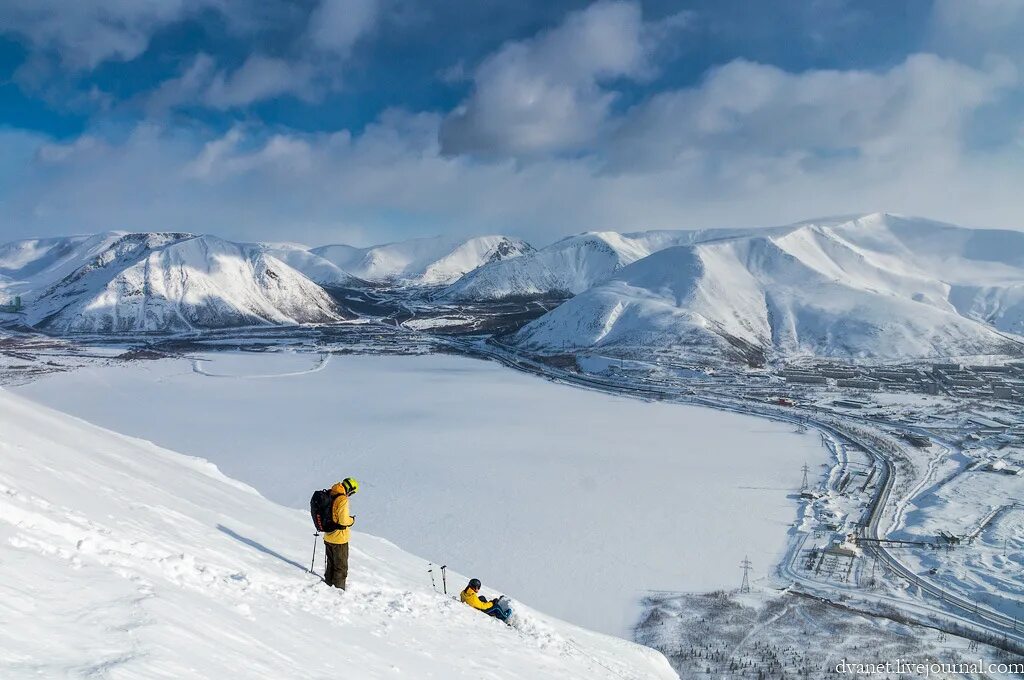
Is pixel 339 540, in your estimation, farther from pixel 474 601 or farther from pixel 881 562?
pixel 881 562

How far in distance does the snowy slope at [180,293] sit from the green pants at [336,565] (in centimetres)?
13897

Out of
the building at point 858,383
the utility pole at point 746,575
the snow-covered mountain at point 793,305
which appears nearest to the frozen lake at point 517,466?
the utility pole at point 746,575

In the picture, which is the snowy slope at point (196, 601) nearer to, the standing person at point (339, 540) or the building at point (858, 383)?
the standing person at point (339, 540)

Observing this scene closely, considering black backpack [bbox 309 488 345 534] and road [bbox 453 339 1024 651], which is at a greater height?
black backpack [bbox 309 488 345 534]

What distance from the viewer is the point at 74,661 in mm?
4141

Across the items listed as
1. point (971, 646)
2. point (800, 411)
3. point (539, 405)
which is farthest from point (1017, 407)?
point (971, 646)

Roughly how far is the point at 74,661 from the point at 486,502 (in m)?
26.7

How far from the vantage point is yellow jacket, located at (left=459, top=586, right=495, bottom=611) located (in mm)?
10367

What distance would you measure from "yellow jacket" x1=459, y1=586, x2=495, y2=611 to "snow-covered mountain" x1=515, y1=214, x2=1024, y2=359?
8797 cm

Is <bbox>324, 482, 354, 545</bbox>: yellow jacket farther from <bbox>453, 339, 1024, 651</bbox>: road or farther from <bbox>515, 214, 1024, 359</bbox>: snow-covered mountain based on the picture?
<bbox>515, 214, 1024, 359</bbox>: snow-covered mountain

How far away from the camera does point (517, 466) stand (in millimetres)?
35969

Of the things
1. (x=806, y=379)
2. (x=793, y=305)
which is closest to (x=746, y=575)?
(x=806, y=379)

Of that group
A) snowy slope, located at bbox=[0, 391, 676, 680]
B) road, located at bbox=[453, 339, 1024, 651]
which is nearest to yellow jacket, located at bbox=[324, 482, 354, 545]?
snowy slope, located at bbox=[0, 391, 676, 680]

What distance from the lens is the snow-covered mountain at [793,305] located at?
98.8m
